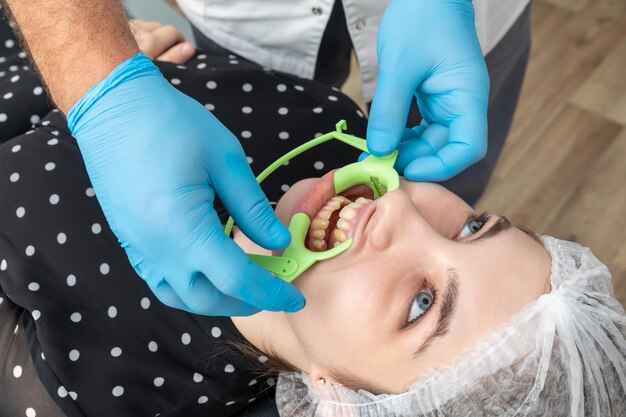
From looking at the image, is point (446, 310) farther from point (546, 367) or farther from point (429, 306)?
point (546, 367)

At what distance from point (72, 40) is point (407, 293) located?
71 cm

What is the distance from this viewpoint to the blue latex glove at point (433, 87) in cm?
125

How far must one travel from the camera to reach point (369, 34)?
5.58 feet

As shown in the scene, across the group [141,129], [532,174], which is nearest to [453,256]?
[141,129]

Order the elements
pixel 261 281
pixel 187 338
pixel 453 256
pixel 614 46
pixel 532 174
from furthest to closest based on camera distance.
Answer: pixel 614 46, pixel 532 174, pixel 187 338, pixel 453 256, pixel 261 281

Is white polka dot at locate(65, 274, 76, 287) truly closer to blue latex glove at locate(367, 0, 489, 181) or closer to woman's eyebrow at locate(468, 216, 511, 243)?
blue latex glove at locate(367, 0, 489, 181)

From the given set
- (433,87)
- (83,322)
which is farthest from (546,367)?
(83,322)

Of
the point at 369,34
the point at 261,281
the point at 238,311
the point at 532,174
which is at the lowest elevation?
the point at 532,174

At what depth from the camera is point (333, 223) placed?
1292 millimetres

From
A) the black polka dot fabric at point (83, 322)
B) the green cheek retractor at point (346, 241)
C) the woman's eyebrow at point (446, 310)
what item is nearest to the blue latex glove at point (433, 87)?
the green cheek retractor at point (346, 241)

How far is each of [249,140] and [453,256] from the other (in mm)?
596

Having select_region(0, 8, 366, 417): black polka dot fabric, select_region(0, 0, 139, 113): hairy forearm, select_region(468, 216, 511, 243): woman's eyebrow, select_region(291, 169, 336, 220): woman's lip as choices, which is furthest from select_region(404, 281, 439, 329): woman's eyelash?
select_region(0, 0, 139, 113): hairy forearm

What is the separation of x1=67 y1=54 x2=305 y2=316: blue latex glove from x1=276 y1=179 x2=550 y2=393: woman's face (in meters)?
0.11

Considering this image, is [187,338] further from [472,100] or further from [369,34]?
[369,34]
